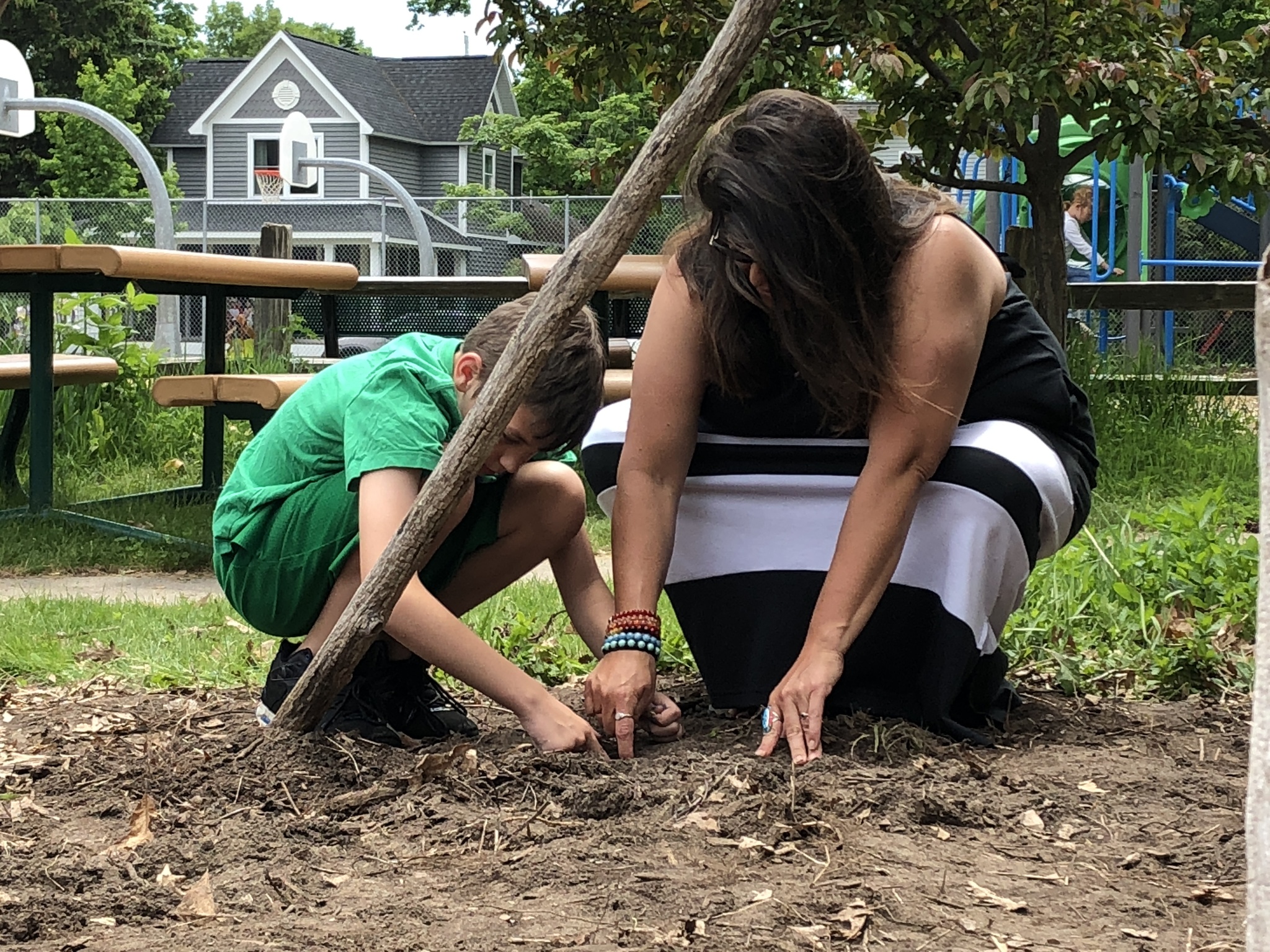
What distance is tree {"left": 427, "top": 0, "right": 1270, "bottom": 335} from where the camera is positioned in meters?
5.38

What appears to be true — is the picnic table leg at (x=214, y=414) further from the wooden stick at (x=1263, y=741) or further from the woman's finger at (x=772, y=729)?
the wooden stick at (x=1263, y=741)

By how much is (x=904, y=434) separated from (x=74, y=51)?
35.9m

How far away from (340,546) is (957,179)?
14.7ft

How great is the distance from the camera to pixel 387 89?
123ft

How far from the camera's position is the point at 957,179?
6.29 meters

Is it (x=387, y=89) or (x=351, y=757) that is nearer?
(x=351, y=757)

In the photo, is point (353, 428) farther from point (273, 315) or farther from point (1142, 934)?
point (273, 315)

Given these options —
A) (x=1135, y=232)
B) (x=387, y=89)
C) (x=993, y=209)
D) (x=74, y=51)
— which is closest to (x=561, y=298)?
(x=1135, y=232)

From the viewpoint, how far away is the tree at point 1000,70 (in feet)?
17.6

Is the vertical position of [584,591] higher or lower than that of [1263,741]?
lower

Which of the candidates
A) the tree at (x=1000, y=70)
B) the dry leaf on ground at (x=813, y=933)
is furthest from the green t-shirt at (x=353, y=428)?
the tree at (x=1000, y=70)

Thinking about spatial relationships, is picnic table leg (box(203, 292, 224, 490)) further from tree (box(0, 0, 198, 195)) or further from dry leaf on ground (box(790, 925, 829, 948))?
tree (box(0, 0, 198, 195))

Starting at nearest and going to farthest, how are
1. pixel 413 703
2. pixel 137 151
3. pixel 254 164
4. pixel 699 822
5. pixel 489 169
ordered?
pixel 699 822
pixel 413 703
pixel 137 151
pixel 254 164
pixel 489 169

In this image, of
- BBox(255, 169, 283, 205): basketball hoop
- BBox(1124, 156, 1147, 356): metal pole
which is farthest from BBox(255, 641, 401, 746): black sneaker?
BBox(255, 169, 283, 205): basketball hoop
